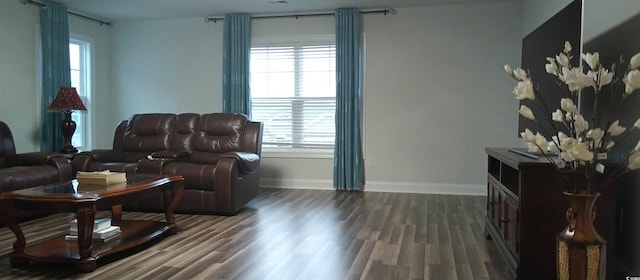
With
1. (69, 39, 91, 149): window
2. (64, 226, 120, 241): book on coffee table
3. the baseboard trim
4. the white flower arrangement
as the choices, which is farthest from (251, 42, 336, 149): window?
the white flower arrangement

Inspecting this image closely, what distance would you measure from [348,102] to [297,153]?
100 centimetres

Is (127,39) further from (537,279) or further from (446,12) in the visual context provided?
(537,279)

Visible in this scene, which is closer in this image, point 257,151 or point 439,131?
point 257,151

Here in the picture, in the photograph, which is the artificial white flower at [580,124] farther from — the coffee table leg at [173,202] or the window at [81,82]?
the window at [81,82]

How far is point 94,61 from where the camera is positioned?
6223 mm

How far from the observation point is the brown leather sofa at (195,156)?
4.22m

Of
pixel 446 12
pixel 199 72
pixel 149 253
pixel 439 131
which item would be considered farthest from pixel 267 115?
pixel 149 253

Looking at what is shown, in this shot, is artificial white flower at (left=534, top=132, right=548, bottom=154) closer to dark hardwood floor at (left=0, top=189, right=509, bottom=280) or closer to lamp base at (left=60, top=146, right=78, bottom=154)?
dark hardwood floor at (left=0, top=189, right=509, bottom=280)

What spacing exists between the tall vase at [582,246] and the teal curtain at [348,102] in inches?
156

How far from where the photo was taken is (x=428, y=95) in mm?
5547

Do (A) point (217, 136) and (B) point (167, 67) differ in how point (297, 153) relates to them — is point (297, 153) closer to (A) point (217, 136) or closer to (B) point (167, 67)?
(A) point (217, 136)

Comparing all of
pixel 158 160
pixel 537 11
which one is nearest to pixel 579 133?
pixel 537 11

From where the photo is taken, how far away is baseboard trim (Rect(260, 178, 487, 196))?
5.46 metres

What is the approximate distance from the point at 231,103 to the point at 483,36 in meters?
3.40
